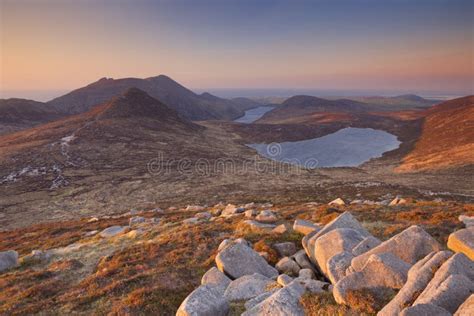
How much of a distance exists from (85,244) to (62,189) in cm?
3634

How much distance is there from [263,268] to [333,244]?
146 inches

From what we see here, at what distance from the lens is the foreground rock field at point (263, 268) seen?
1014cm

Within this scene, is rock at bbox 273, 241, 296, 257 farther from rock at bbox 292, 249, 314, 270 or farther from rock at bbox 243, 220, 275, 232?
rock at bbox 243, 220, 275, 232

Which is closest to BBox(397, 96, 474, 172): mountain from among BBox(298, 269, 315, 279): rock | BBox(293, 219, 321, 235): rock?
BBox(293, 219, 321, 235): rock

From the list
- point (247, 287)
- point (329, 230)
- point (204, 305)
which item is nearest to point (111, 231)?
point (247, 287)

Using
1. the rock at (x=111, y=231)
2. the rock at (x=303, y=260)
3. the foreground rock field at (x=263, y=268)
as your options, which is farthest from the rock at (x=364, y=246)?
the rock at (x=111, y=231)

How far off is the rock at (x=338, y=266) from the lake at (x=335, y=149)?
75993mm

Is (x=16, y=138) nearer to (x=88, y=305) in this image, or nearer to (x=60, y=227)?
(x=60, y=227)

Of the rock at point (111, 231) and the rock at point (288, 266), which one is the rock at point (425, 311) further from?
the rock at point (111, 231)

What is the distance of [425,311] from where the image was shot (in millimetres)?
8141

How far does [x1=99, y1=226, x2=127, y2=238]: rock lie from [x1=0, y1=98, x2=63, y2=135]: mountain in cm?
12913

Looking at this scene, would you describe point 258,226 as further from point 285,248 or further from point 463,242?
point 463,242

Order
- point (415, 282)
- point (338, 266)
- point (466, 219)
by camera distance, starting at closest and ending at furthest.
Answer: point (415, 282) < point (338, 266) < point (466, 219)

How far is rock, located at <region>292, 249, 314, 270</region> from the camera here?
51.8 feet
